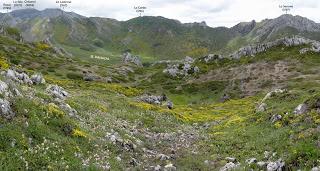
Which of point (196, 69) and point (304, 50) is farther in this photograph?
point (196, 69)

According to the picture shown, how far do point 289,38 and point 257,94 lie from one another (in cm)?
6883

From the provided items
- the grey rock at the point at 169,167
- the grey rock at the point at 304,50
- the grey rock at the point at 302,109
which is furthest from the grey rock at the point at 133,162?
the grey rock at the point at 304,50

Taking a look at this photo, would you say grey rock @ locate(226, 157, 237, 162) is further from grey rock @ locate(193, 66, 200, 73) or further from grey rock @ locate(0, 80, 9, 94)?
grey rock @ locate(193, 66, 200, 73)

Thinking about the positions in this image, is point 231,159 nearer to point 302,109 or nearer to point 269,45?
point 302,109

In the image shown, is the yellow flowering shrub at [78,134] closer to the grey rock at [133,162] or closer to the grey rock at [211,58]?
the grey rock at [133,162]

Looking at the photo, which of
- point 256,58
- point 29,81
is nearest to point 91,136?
point 29,81

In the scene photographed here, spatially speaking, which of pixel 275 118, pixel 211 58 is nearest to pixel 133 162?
pixel 275 118

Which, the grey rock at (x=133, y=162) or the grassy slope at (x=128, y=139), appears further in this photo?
the grey rock at (x=133, y=162)

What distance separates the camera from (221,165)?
2545 cm

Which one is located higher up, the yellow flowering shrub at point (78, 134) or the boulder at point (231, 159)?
the yellow flowering shrub at point (78, 134)

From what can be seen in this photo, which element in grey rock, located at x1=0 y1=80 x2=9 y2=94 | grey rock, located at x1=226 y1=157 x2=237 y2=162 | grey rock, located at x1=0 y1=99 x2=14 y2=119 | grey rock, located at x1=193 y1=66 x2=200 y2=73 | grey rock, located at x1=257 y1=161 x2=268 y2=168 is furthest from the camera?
grey rock, located at x1=193 y1=66 x2=200 y2=73

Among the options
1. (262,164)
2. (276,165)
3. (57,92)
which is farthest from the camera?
(57,92)

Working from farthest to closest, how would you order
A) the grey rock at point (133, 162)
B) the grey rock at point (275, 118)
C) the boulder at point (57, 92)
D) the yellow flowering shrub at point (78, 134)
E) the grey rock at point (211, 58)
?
1. the grey rock at point (211, 58)
2. the boulder at point (57, 92)
3. the grey rock at point (275, 118)
4. the grey rock at point (133, 162)
5. the yellow flowering shrub at point (78, 134)

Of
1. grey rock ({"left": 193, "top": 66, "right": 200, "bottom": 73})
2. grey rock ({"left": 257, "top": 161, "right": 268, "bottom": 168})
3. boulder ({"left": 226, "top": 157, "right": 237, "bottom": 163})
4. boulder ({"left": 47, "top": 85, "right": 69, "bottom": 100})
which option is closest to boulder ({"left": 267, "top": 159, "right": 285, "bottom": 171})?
grey rock ({"left": 257, "top": 161, "right": 268, "bottom": 168})
